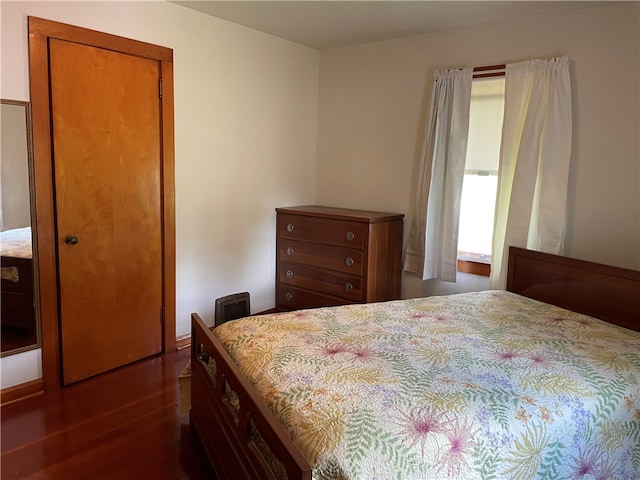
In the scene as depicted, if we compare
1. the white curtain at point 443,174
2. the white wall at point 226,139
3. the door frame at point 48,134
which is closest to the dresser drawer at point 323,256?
the white wall at point 226,139

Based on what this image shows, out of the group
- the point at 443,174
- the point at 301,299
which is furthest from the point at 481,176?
the point at 301,299

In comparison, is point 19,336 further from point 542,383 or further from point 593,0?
point 593,0

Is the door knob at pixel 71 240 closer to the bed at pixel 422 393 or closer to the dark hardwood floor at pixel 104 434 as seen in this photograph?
the dark hardwood floor at pixel 104 434

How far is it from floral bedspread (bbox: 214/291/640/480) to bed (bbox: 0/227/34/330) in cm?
121

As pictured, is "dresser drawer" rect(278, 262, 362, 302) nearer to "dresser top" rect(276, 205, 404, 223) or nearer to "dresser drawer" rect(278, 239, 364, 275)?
"dresser drawer" rect(278, 239, 364, 275)

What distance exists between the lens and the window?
319cm

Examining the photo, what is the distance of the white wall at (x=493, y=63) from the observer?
2.70 meters

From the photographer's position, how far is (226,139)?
3.49 m

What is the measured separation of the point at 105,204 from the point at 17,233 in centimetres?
49

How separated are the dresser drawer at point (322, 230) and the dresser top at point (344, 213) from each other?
0.04 metres

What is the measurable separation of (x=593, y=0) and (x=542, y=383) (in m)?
2.25

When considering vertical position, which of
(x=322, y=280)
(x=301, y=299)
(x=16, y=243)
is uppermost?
(x=16, y=243)

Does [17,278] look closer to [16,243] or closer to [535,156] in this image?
[16,243]

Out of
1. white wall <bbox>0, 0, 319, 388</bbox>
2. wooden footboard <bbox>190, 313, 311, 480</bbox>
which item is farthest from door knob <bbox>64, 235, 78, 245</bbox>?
wooden footboard <bbox>190, 313, 311, 480</bbox>
